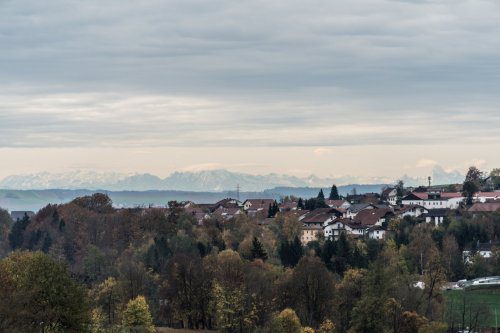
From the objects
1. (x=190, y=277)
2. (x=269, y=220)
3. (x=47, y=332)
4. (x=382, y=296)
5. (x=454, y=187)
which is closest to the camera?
(x=47, y=332)

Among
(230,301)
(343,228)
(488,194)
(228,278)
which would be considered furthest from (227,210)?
(230,301)

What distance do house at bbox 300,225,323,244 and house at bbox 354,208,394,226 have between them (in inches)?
254

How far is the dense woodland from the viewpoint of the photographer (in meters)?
60.8

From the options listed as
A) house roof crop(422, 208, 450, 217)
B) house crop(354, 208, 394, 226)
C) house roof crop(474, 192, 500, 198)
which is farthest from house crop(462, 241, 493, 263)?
house roof crop(474, 192, 500, 198)

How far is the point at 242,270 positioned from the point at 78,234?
62.2 m

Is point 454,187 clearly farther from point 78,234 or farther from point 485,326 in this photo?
point 485,326

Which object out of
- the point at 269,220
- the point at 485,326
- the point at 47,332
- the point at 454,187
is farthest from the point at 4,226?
the point at 47,332

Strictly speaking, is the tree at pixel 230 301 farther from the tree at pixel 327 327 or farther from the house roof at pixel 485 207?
the house roof at pixel 485 207

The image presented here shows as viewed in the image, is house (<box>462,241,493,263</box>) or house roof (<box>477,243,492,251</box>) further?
house roof (<box>477,243,492,251</box>)

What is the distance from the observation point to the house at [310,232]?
5709 inches

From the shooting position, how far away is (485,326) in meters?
81.1

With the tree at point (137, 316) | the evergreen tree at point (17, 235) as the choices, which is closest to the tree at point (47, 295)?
the tree at point (137, 316)

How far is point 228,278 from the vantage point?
7694 centimetres

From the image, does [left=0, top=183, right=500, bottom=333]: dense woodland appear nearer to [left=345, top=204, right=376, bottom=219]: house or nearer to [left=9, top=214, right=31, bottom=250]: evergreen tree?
[left=9, top=214, right=31, bottom=250]: evergreen tree
